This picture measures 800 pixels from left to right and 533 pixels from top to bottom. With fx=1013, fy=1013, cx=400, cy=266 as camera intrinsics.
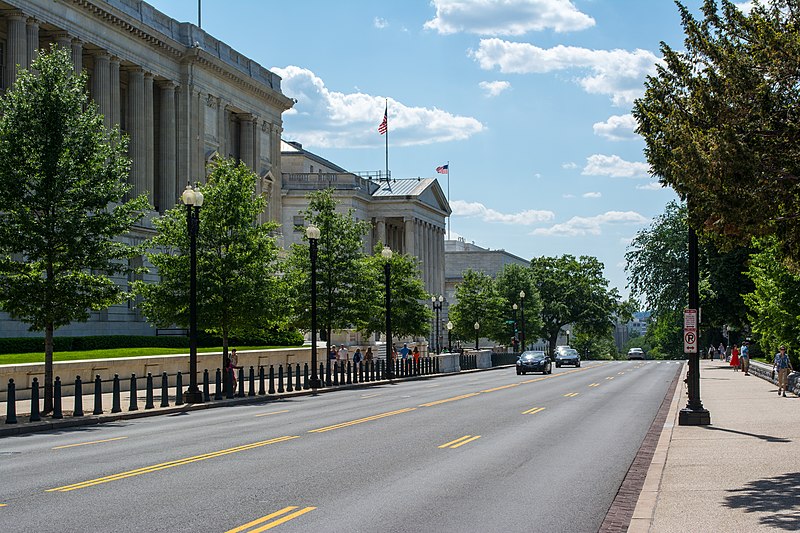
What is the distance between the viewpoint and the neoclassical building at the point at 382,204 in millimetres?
113438

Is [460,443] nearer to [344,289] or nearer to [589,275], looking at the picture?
[344,289]

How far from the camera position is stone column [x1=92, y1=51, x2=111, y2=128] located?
60.8 meters

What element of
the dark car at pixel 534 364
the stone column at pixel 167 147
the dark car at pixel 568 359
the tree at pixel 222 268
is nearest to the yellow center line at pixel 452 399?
the tree at pixel 222 268

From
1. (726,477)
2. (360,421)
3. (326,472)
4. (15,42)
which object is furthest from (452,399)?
(15,42)

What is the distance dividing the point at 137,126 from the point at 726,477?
57.3 m

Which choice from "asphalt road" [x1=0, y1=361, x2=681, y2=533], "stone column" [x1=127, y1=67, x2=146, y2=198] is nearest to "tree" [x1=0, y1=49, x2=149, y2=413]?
"asphalt road" [x1=0, y1=361, x2=681, y2=533]

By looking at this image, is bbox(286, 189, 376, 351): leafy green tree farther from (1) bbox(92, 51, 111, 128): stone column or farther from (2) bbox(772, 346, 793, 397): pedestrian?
(2) bbox(772, 346, 793, 397): pedestrian

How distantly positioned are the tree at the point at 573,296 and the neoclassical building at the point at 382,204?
16610 mm

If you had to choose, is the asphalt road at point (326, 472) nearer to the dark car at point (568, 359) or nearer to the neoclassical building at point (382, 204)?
the dark car at point (568, 359)

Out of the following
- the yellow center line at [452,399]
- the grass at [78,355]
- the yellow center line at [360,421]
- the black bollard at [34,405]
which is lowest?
the yellow center line at [452,399]

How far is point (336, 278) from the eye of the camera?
54.8 meters

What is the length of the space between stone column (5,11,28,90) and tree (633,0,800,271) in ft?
143

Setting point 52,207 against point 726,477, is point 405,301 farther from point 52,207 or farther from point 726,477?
point 726,477

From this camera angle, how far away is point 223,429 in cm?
2320
